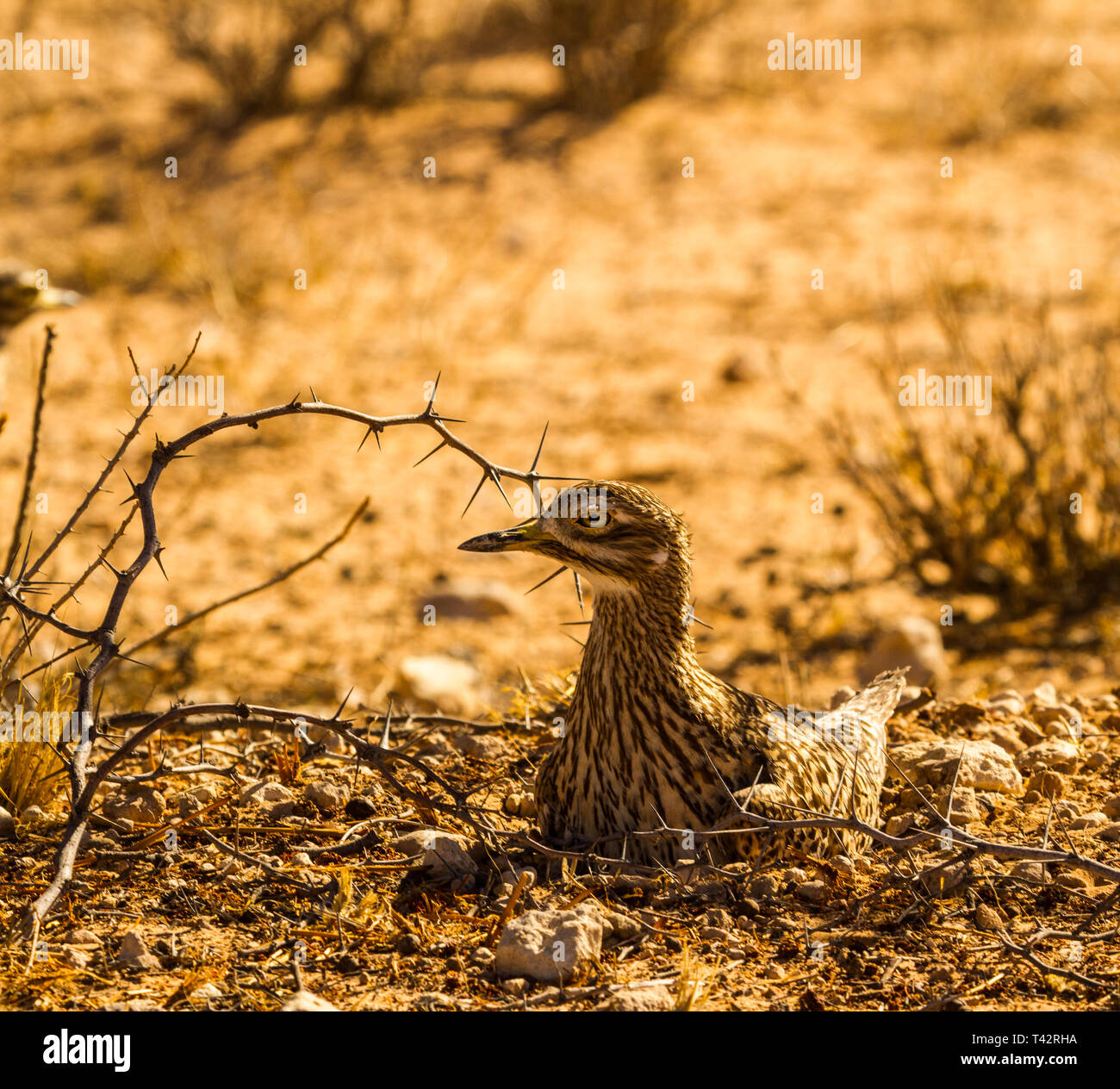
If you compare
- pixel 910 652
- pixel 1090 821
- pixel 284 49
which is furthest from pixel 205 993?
pixel 284 49

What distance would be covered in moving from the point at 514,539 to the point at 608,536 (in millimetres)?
232

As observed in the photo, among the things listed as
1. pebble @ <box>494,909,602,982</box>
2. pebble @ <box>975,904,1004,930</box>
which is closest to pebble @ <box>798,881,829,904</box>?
pebble @ <box>975,904,1004,930</box>

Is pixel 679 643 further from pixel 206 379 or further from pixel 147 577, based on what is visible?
pixel 206 379

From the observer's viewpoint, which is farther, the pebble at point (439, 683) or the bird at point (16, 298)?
the bird at point (16, 298)

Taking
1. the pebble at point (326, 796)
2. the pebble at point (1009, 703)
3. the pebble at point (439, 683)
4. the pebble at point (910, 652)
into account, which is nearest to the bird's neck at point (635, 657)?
the pebble at point (326, 796)

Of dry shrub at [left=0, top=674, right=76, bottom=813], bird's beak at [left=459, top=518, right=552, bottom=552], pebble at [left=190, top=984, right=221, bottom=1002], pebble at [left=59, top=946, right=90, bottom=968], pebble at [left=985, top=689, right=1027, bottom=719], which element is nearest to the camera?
pebble at [left=190, top=984, right=221, bottom=1002]

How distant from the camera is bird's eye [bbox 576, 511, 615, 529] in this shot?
3.35 meters

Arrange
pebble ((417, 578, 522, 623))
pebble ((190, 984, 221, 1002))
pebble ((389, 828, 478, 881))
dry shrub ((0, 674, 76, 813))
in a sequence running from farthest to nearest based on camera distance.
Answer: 1. pebble ((417, 578, 522, 623))
2. dry shrub ((0, 674, 76, 813))
3. pebble ((389, 828, 478, 881))
4. pebble ((190, 984, 221, 1002))

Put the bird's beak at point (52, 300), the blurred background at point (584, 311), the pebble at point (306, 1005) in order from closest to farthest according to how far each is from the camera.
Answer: the pebble at point (306, 1005)
the bird's beak at point (52, 300)
the blurred background at point (584, 311)

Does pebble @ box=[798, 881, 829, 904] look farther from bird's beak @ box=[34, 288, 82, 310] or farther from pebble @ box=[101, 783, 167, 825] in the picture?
bird's beak @ box=[34, 288, 82, 310]

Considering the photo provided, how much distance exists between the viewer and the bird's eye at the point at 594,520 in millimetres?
3350

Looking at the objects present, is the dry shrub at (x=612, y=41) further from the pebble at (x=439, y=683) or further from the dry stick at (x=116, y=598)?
the dry stick at (x=116, y=598)

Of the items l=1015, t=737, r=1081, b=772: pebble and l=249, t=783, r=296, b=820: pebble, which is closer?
l=249, t=783, r=296, b=820: pebble

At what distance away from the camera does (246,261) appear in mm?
10398
